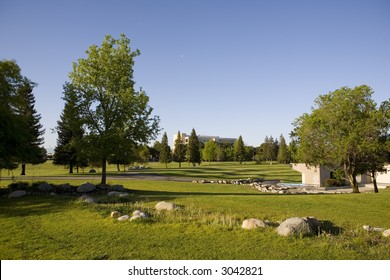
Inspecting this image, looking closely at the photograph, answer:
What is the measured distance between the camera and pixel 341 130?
24.5 meters

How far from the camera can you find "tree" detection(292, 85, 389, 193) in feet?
77.3

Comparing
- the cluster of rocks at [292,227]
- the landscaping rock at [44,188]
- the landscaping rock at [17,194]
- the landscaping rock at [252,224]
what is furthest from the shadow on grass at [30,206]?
the cluster of rocks at [292,227]

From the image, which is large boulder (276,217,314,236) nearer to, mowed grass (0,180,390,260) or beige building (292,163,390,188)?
mowed grass (0,180,390,260)

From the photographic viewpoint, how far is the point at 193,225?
34.9ft

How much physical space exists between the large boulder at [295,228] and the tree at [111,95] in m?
14.9

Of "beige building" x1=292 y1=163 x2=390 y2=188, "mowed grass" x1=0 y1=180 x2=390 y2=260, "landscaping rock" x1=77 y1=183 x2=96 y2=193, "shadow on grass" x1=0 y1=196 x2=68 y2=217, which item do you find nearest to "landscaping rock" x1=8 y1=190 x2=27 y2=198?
"shadow on grass" x1=0 y1=196 x2=68 y2=217

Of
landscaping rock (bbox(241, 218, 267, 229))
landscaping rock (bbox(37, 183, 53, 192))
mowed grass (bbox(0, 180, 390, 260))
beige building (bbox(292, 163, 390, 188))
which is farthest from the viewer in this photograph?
beige building (bbox(292, 163, 390, 188))

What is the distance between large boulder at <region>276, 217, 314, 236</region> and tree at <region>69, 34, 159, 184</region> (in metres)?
14.9

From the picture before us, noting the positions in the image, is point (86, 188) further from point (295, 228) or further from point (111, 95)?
point (295, 228)

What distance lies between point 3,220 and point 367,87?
91.8 feet

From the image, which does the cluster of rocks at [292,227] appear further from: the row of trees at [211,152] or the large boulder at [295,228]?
the row of trees at [211,152]

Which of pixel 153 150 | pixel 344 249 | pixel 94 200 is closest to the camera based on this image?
pixel 344 249

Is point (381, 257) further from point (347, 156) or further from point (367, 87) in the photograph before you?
point (367, 87)
